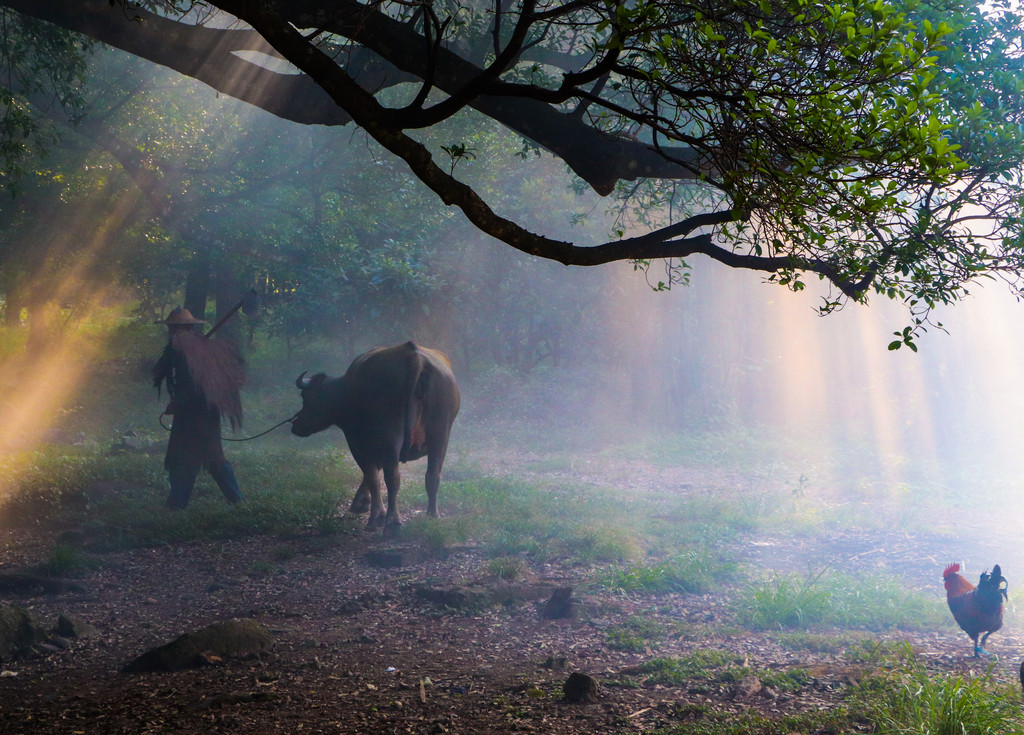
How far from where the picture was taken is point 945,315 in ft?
97.3

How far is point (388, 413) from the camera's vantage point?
10.5 m

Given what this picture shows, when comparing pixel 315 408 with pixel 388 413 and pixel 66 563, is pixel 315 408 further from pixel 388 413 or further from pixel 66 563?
pixel 66 563

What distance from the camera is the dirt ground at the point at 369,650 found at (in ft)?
15.3

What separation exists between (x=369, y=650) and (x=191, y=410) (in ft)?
17.7

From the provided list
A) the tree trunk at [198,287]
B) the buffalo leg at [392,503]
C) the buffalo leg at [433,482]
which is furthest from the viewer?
A: the tree trunk at [198,287]

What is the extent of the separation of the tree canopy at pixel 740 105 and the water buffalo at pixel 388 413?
14.1 feet

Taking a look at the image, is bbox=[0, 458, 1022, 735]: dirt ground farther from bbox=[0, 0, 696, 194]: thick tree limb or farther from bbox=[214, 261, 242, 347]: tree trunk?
bbox=[214, 261, 242, 347]: tree trunk

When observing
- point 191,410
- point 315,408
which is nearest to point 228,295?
point 315,408

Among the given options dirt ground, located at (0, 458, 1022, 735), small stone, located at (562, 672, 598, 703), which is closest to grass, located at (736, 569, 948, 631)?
dirt ground, located at (0, 458, 1022, 735)

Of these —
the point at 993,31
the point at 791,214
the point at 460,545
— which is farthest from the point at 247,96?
the point at 993,31

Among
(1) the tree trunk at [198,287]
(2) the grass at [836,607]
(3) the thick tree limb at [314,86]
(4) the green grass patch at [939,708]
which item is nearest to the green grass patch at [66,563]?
(3) the thick tree limb at [314,86]

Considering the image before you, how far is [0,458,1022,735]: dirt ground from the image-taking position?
466cm

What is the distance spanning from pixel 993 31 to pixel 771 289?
20902 millimetres

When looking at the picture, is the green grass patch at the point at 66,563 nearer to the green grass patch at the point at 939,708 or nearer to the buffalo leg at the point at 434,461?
the buffalo leg at the point at 434,461
